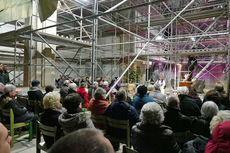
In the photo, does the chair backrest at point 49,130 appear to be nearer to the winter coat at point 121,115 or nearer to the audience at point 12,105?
the winter coat at point 121,115

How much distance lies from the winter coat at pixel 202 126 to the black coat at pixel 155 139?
0.40 metres

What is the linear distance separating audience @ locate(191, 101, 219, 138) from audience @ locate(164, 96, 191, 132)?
0.19 metres

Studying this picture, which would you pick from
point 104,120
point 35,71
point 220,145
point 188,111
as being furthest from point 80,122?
point 35,71

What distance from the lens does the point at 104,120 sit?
2.65m

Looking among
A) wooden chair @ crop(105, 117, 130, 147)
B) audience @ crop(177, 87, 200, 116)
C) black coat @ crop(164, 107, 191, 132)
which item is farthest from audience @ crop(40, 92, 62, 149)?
audience @ crop(177, 87, 200, 116)

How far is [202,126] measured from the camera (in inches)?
74.9

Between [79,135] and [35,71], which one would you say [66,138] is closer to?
[79,135]

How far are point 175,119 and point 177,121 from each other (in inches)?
1.4

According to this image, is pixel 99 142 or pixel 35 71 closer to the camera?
pixel 99 142

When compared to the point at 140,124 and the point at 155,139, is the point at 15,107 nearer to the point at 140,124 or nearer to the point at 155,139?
the point at 140,124

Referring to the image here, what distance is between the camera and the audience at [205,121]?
1882 mm

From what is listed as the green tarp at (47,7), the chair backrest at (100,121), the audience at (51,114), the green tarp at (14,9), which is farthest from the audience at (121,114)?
the green tarp at (14,9)

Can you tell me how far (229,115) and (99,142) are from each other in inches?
61.7

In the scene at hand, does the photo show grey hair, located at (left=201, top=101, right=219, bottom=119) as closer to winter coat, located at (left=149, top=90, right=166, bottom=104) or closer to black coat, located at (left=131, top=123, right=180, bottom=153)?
black coat, located at (left=131, top=123, right=180, bottom=153)
